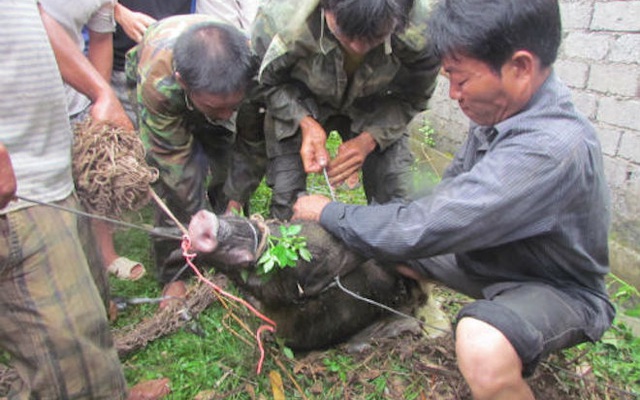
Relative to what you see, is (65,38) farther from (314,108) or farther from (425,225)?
(425,225)

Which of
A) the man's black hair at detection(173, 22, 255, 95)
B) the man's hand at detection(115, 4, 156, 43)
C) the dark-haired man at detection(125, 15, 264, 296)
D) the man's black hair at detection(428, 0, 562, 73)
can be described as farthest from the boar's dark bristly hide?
the man's hand at detection(115, 4, 156, 43)

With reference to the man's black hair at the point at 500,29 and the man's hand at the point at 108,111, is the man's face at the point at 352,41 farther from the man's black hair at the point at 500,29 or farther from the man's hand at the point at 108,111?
the man's hand at the point at 108,111

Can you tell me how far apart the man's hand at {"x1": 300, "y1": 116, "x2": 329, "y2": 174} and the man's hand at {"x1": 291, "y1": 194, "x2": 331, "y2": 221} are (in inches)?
19.0

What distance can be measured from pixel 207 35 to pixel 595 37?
10.2 feet

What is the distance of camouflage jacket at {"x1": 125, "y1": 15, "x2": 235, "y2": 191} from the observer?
10.6 ft

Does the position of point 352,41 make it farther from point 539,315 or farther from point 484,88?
point 539,315

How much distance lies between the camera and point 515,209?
84.7 inches

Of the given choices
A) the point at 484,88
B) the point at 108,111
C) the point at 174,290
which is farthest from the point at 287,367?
the point at 484,88

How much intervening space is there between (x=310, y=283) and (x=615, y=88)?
3.07m

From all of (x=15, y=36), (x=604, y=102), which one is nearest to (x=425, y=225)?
(x=15, y=36)

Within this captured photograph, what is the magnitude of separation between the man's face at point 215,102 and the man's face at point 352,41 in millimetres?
644

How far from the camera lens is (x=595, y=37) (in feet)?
13.9

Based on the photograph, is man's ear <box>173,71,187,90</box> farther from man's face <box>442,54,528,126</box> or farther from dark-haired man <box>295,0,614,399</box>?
man's face <box>442,54,528,126</box>

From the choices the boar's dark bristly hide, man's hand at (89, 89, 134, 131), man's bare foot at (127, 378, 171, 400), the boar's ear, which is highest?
man's hand at (89, 89, 134, 131)
